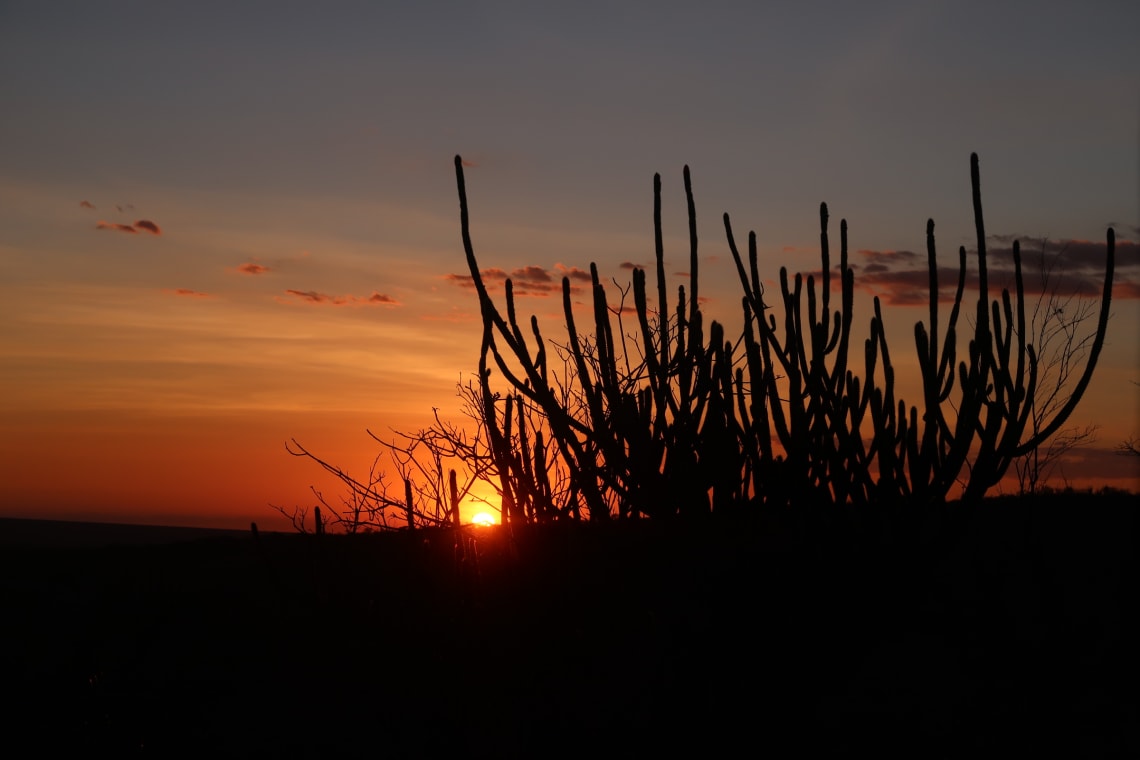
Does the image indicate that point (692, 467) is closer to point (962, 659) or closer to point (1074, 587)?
point (962, 659)

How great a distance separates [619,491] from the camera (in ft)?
27.1

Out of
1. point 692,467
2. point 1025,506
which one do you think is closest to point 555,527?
point 692,467

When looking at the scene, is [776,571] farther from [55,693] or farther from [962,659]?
[55,693]

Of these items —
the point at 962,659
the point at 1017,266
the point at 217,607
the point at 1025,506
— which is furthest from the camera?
the point at 1025,506

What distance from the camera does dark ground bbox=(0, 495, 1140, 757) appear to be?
659 centimetres

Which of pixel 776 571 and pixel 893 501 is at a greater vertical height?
pixel 893 501

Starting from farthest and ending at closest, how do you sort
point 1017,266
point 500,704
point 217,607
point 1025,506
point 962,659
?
point 1025,506, point 217,607, point 1017,266, point 962,659, point 500,704

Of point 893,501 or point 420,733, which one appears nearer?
point 420,733

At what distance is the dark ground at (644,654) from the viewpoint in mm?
6586

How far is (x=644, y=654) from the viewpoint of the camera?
7.26 m

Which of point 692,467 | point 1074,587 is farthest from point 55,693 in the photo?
point 1074,587

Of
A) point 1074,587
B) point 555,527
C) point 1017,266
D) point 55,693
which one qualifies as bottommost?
point 55,693

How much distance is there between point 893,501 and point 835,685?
183cm

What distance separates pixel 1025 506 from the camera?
11.8 m
